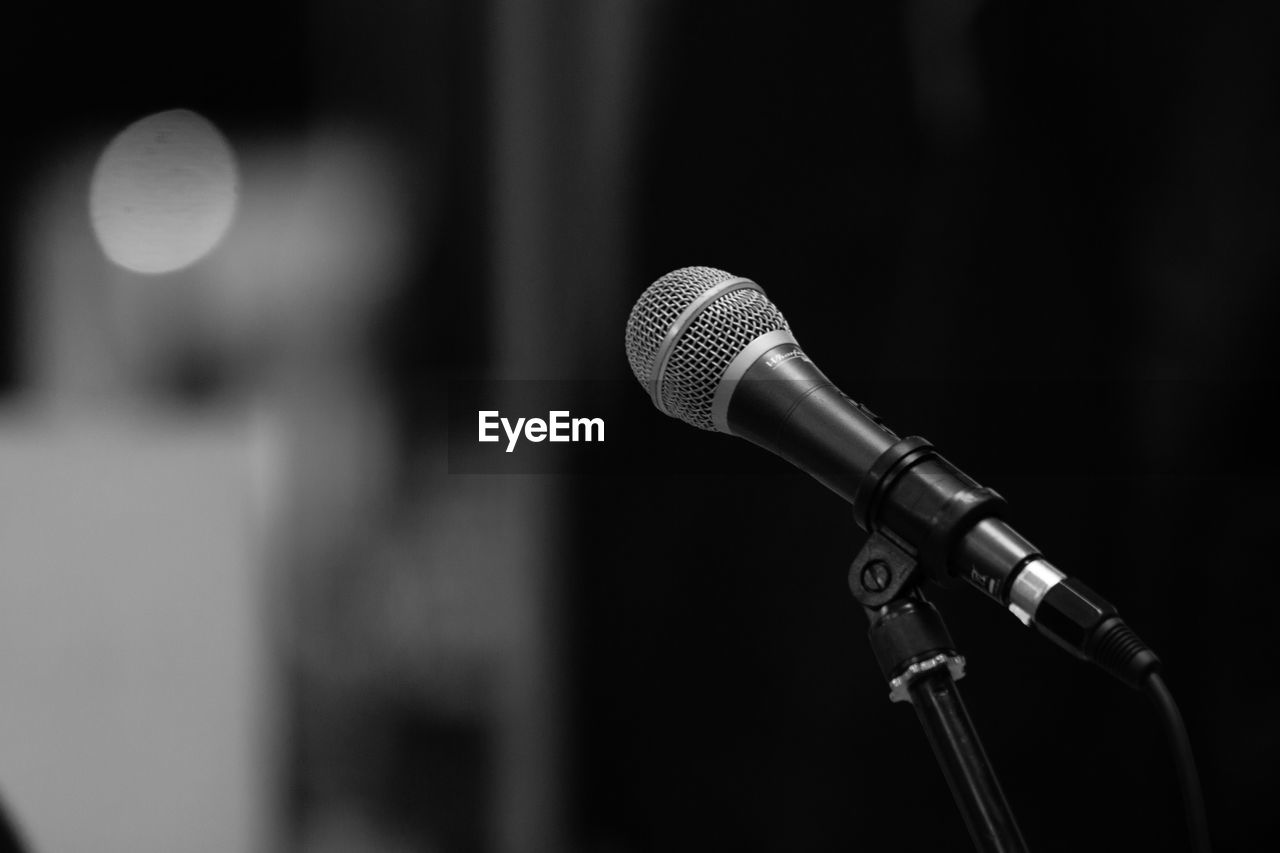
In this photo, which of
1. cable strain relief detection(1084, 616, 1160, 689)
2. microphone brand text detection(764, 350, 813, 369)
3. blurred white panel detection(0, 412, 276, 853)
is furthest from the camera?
blurred white panel detection(0, 412, 276, 853)

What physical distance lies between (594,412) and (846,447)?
0.57 m

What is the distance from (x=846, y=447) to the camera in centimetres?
71

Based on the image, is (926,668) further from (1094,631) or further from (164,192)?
(164,192)

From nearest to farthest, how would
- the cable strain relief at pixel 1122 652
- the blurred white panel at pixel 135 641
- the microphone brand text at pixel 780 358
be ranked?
the cable strain relief at pixel 1122 652
the microphone brand text at pixel 780 358
the blurred white panel at pixel 135 641

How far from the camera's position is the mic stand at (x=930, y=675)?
2.09ft

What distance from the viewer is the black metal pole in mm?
632

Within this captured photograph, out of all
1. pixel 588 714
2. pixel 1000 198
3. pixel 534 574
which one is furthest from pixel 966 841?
pixel 1000 198

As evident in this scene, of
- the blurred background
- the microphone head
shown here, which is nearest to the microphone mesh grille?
the microphone head

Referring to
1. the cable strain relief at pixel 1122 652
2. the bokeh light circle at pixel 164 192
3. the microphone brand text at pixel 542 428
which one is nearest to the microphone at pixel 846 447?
the cable strain relief at pixel 1122 652

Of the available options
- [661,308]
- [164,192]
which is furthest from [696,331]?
[164,192]

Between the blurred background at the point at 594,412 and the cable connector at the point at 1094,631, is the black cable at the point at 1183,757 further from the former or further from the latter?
the blurred background at the point at 594,412

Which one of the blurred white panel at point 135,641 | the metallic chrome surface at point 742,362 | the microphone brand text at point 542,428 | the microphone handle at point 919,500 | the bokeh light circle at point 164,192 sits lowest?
the blurred white panel at point 135,641

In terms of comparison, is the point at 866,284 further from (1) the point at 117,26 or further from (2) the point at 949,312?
(1) the point at 117,26

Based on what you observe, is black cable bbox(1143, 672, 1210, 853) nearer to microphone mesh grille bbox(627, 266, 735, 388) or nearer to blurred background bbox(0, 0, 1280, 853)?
microphone mesh grille bbox(627, 266, 735, 388)
